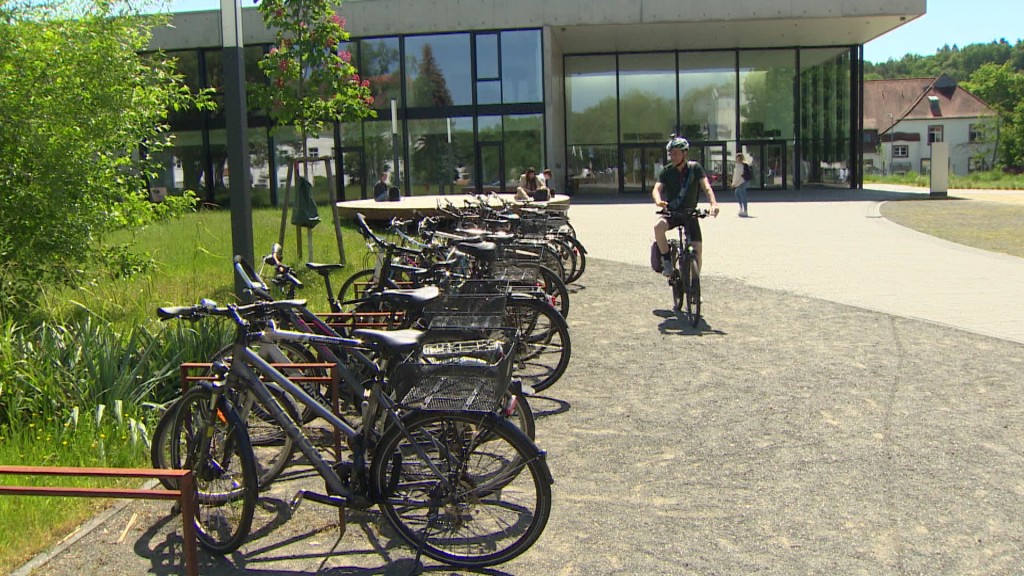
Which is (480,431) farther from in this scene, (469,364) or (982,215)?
(982,215)

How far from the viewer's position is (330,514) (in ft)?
14.5

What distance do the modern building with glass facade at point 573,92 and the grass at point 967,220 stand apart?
8.33 metres

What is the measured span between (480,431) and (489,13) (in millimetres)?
30112

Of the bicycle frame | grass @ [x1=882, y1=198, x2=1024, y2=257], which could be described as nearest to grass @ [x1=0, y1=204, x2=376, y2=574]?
the bicycle frame

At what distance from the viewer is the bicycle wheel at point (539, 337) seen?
6359 mm

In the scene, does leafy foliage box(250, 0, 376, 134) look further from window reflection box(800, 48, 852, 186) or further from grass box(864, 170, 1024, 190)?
grass box(864, 170, 1024, 190)

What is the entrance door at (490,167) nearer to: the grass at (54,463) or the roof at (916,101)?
the grass at (54,463)

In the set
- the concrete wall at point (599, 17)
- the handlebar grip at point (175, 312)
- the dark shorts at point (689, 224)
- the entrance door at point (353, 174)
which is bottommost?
the handlebar grip at point (175, 312)

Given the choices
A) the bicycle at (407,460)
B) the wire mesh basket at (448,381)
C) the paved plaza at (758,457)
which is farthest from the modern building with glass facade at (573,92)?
the wire mesh basket at (448,381)

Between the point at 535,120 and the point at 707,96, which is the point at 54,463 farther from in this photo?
the point at 707,96

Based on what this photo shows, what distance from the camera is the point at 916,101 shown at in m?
95.2

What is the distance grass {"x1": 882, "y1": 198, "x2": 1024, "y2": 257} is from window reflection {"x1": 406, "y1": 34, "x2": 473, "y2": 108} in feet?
46.5

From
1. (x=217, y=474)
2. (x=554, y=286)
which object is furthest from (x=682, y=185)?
(x=217, y=474)

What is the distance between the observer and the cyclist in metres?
9.14
